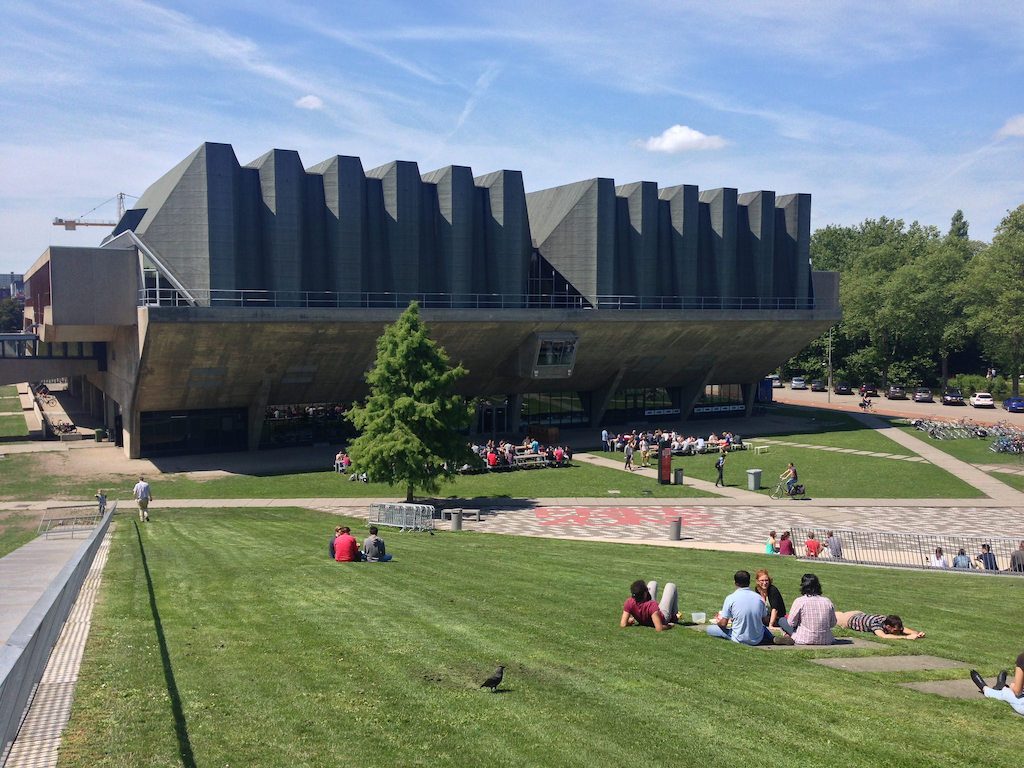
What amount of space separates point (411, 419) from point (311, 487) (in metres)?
8.25

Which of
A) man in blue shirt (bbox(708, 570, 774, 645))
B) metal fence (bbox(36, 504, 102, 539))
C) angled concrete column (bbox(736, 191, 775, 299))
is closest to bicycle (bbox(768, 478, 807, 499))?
angled concrete column (bbox(736, 191, 775, 299))

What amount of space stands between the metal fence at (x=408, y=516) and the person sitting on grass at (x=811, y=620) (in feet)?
57.2

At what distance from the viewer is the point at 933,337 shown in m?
91.4

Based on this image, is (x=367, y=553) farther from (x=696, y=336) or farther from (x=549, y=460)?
(x=696, y=336)

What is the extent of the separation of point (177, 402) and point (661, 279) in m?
29.9

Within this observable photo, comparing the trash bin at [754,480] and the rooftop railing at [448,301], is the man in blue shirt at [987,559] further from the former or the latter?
the rooftop railing at [448,301]

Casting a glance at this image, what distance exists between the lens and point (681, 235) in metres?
58.6

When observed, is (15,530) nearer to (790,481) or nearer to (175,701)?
(175,701)

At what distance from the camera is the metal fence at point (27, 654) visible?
22.4 ft

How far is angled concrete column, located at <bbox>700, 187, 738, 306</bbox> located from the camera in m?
60.1

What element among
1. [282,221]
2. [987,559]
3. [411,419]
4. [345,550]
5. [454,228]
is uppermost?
[454,228]

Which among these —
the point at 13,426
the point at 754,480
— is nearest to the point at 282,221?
the point at 754,480

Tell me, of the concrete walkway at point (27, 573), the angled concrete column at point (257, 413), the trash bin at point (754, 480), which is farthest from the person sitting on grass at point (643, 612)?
the angled concrete column at point (257, 413)

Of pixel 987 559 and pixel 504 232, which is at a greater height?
pixel 504 232
